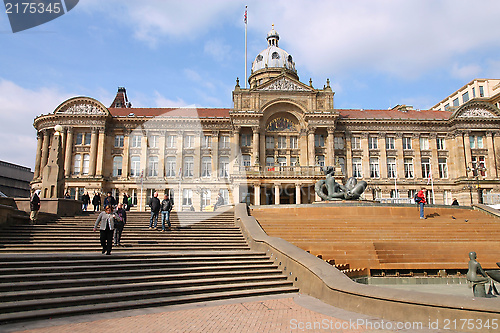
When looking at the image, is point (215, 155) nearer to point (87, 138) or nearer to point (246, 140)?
point (246, 140)

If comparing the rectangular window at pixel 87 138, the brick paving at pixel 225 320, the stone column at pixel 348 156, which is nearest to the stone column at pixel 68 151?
the rectangular window at pixel 87 138

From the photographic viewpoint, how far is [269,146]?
55875 millimetres

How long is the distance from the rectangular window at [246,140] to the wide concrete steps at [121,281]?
4139 centimetres

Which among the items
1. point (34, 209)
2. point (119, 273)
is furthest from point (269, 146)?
point (119, 273)

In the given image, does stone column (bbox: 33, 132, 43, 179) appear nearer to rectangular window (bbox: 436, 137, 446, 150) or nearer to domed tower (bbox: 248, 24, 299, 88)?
domed tower (bbox: 248, 24, 299, 88)

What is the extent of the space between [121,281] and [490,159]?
6051 centimetres

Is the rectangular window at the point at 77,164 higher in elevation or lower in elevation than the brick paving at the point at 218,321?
higher

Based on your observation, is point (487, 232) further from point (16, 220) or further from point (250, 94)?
point (250, 94)

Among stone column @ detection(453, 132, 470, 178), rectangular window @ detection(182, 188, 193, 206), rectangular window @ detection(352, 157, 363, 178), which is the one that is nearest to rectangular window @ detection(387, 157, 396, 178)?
rectangular window @ detection(352, 157, 363, 178)

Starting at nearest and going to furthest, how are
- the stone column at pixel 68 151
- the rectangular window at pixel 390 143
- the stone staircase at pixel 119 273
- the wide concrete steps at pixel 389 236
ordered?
1. the stone staircase at pixel 119 273
2. the wide concrete steps at pixel 389 236
3. the stone column at pixel 68 151
4. the rectangular window at pixel 390 143

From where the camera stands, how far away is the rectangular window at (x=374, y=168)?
187 feet

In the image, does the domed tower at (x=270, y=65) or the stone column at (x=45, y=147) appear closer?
the stone column at (x=45, y=147)

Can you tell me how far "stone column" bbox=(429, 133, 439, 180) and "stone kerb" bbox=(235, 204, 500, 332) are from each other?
50584mm

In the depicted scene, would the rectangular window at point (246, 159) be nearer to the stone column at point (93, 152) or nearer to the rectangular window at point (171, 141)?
the rectangular window at point (171, 141)
